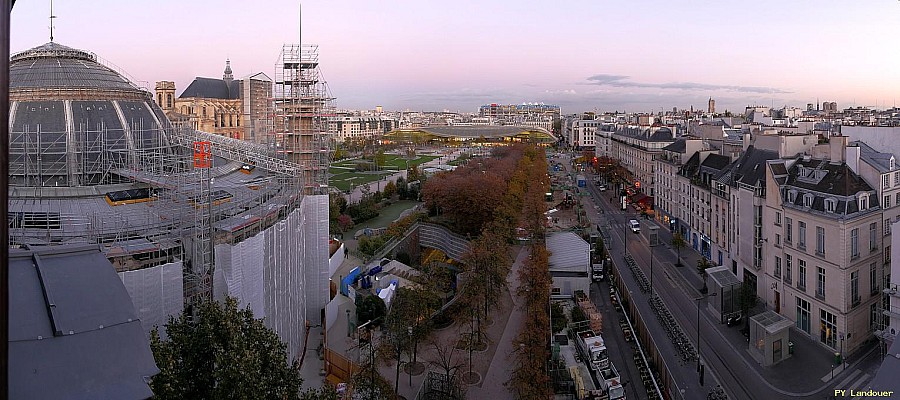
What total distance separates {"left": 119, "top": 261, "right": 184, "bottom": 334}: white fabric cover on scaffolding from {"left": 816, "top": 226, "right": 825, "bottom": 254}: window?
17832 mm

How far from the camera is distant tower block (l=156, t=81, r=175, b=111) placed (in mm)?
34062

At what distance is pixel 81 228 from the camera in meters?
12.1

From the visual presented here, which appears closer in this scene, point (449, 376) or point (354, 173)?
point (449, 376)

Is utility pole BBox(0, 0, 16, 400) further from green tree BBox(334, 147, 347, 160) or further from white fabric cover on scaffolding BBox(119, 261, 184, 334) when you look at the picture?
green tree BBox(334, 147, 347, 160)

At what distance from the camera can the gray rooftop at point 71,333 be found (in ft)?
18.6

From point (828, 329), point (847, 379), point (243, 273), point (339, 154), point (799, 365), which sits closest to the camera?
point (243, 273)

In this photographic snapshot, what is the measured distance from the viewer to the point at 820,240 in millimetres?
18547

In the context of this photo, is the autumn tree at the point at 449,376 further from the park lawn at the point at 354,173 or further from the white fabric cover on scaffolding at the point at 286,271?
the park lawn at the point at 354,173

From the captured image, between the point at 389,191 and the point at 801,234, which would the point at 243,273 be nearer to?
the point at 801,234

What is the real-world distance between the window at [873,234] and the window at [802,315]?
2533 millimetres

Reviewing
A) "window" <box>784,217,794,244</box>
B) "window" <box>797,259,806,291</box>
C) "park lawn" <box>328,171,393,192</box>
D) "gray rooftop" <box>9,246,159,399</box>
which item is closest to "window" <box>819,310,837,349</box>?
"window" <box>797,259,806,291</box>

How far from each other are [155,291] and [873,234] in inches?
783

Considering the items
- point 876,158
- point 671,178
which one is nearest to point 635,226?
point 671,178

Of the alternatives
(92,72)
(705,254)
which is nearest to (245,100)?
(92,72)
